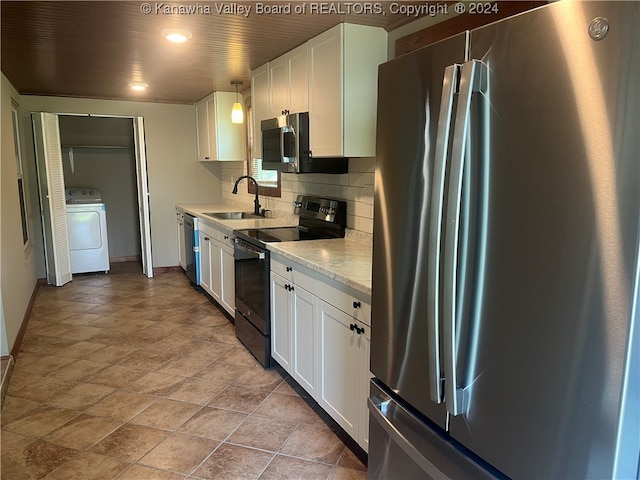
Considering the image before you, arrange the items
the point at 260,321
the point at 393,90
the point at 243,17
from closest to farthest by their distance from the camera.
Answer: the point at 393,90 → the point at 243,17 → the point at 260,321

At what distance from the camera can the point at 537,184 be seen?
962mm

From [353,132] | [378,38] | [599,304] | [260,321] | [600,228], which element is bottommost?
[260,321]

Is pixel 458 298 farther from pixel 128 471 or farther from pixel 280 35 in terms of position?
pixel 280 35

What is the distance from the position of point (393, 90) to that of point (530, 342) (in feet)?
2.75

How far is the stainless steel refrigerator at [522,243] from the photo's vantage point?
84cm

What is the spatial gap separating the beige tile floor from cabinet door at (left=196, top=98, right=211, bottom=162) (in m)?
2.29

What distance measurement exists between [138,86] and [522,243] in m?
4.60

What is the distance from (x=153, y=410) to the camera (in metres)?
2.64

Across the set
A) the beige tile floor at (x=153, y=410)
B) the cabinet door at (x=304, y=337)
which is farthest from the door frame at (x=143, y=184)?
the cabinet door at (x=304, y=337)

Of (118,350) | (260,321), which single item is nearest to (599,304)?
(260,321)

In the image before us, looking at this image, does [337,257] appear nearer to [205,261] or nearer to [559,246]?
[559,246]

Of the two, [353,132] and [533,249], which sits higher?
[353,132]

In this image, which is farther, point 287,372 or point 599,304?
point 287,372

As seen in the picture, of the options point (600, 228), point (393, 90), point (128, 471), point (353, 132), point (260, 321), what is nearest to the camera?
point (600, 228)
